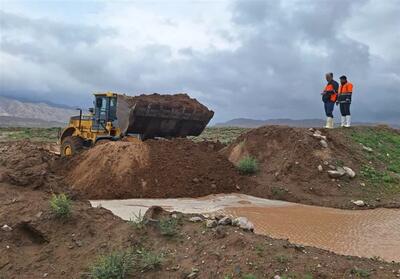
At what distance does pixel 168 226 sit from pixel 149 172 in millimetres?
8273

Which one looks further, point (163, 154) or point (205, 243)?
point (163, 154)

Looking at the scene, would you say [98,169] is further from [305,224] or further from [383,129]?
[383,129]

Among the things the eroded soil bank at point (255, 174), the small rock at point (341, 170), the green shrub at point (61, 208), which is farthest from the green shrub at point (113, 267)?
the small rock at point (341, 170)

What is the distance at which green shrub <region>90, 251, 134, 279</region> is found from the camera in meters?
7.17

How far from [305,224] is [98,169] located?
7.31 m

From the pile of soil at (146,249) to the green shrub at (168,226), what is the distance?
0.07m

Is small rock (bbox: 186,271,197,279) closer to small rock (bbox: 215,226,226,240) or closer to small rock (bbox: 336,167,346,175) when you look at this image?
small rock (bbox: 215,226,226,240)

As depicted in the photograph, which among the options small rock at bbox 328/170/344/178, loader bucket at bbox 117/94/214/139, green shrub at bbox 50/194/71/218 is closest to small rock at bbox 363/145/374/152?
small rock at bbox 328/170/344/178

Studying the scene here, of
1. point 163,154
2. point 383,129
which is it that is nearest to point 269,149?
point 163,154

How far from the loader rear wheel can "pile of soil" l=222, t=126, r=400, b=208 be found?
20.2 ft

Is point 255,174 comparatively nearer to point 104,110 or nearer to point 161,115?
point 161,115

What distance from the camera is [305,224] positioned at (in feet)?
39.4

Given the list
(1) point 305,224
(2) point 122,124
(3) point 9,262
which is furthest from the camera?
(2) point 122,124

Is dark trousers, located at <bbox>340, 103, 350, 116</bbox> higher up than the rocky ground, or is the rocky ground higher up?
dark trousers, located at <bbox>340, 103, 350, 116</bbox>
